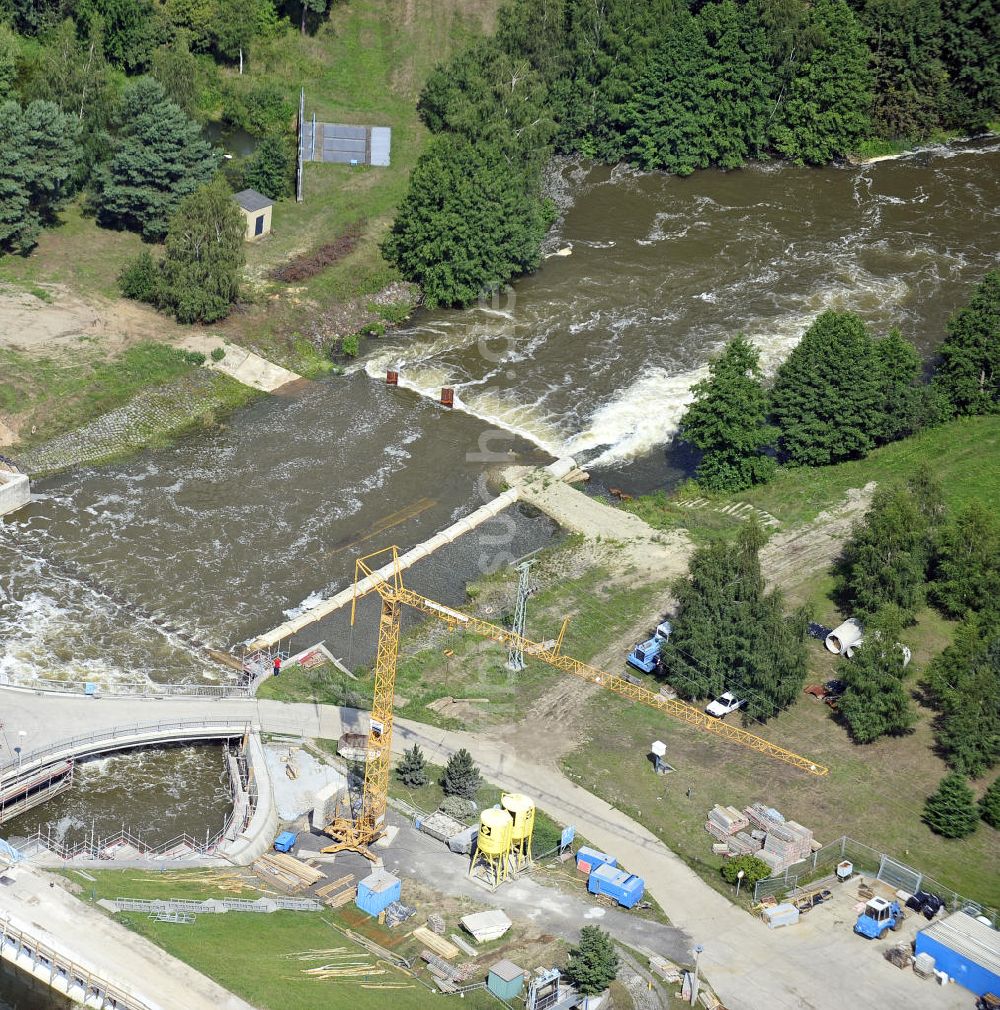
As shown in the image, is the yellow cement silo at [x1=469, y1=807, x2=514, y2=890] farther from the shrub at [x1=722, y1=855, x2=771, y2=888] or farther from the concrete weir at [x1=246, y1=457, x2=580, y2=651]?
the concrete weir at [x1=246, y1=457, x2=580, y2=651]

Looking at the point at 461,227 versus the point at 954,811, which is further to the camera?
the point at 461,227

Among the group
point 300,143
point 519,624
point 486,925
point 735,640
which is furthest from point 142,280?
point 486,925

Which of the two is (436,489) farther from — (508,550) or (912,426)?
(912,426)

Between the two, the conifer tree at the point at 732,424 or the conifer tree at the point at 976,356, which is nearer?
the conifer tree at the point at 732,424

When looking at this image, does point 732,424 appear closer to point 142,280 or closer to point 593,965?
point 142,280

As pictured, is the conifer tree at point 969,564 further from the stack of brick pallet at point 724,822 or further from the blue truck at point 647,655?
the stack of brick pallet at point 724,822

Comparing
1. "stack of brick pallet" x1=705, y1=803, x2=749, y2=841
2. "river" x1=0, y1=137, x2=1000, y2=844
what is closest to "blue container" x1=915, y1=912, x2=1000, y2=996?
"stack of brick pallet" x1=705, y1=803, x2=749, y2=841

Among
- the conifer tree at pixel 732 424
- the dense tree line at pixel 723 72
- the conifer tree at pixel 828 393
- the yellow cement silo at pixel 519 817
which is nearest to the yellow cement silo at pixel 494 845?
the yellow cement silo at pixel 519 817
